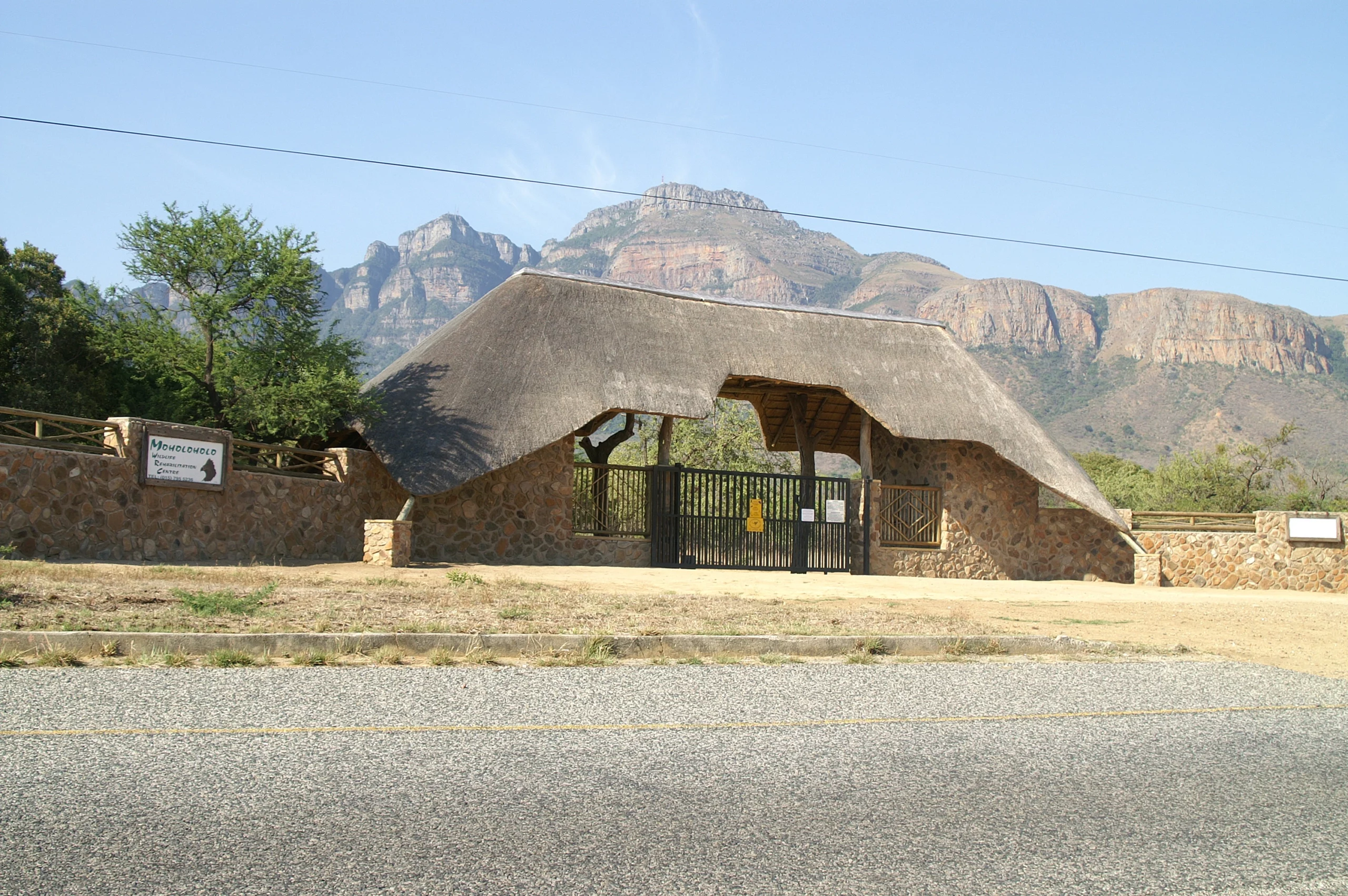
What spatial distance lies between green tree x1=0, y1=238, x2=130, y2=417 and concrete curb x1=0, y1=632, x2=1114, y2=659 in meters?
14.4

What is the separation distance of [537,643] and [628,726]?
9.09ft

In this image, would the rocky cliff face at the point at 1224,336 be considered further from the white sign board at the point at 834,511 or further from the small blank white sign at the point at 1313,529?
the white sign board at the point at 834,511

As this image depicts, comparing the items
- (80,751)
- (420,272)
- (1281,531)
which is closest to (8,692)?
(80,751)

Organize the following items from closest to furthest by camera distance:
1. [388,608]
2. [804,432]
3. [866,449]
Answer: [388,608] → [866,449] → [804,432]

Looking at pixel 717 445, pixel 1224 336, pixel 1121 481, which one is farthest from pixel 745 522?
pixel 1224 336

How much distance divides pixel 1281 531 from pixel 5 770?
26.8 m

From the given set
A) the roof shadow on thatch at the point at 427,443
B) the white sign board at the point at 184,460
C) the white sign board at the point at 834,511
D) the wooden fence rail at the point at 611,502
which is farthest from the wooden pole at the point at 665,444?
the white sign board at the point at 184,460

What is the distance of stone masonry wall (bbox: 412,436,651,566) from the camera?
2033 cm

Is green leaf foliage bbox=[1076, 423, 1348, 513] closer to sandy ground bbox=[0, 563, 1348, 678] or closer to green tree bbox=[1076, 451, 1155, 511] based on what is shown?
green tree bbox=[1076, 451, 1155, 511]

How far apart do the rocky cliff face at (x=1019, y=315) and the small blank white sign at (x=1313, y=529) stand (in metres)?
87.0

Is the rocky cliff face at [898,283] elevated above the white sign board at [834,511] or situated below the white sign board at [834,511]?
above

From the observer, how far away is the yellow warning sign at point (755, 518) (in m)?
22.2

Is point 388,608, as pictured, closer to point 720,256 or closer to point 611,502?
point 611,502

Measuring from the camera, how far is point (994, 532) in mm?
24562
